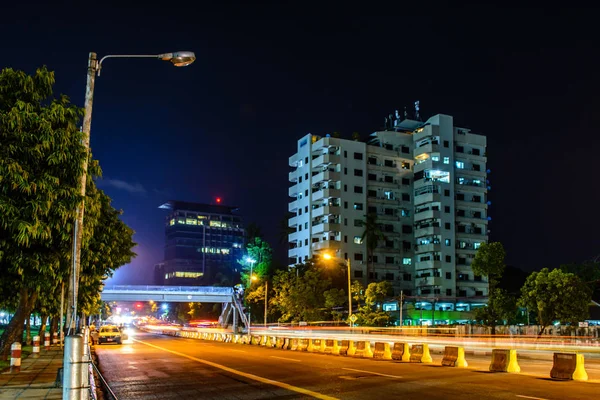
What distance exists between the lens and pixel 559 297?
1874 inches

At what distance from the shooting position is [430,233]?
99.1 meters

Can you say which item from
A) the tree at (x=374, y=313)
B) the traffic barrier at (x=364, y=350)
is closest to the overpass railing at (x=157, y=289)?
the tree at (x=374, y=313)

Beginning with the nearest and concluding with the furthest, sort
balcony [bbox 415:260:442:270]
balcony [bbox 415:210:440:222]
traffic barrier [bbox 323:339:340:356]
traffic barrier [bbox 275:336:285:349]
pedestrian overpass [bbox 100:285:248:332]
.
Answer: traffic barrier [bbox 323:339:340:356] < traffic barrier [bbox 275:336:285:349] < pedestrian overpass [bbox 100:285:248:332] < balcony [bbox 415:260:442:270] < balcony [bbox 415:210:440:222]

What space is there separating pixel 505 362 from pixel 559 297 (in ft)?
103

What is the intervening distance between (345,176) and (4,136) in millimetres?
85409

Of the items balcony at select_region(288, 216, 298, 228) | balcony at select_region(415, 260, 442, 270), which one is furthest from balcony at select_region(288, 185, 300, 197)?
balcony at select_region(415, 260, 442, 270)

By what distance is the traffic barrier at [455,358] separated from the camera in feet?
70.7

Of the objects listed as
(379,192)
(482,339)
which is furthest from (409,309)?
(482,339)

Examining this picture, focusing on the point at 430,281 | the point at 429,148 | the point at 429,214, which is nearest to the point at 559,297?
the point at 430,281

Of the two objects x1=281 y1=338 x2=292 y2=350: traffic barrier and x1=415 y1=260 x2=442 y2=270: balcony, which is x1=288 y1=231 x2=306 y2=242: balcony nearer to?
x1=415 y1=260 x2=442 y2=270: balcony

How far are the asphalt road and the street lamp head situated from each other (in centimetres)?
793

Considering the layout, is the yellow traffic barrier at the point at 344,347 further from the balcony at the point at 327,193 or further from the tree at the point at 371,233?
the balcony at the point at 327,193

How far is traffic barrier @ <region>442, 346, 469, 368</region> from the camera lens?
21.6 metres

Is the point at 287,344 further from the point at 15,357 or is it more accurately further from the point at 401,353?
the point at 15,357
